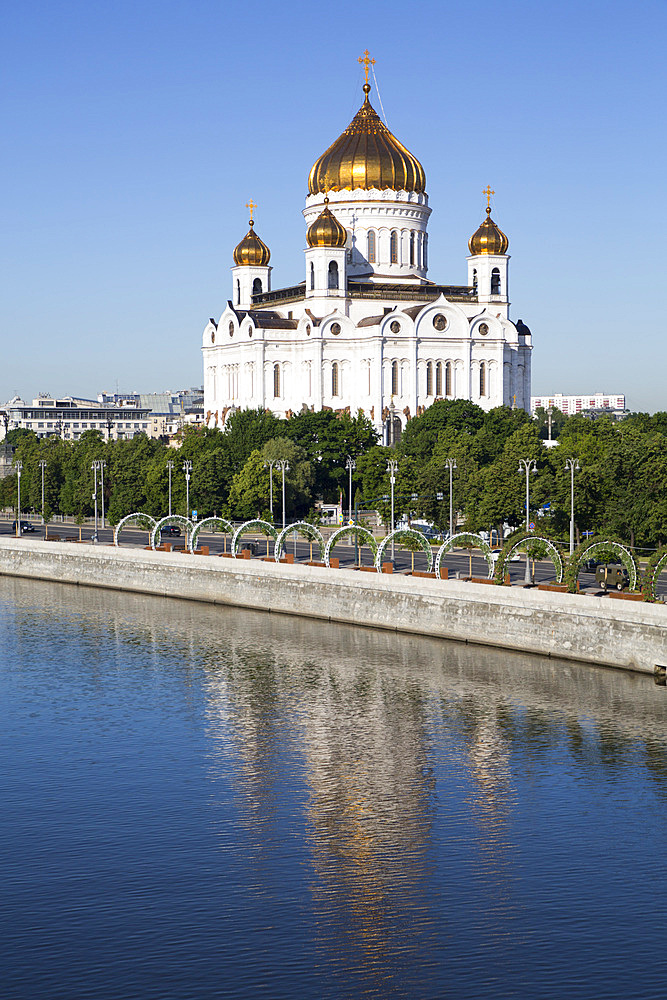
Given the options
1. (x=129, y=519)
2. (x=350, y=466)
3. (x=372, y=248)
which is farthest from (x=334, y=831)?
(x=372, y=248)

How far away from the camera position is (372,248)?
10975 cm

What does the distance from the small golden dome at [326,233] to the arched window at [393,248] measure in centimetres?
639

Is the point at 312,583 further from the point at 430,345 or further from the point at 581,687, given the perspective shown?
the point at 430,345

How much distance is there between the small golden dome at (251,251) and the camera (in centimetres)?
11506

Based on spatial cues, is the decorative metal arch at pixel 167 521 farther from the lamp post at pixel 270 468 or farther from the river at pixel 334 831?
the river at pixel 334 831

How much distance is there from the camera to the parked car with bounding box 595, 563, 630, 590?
53.2 metres

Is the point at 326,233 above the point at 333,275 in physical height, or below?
above

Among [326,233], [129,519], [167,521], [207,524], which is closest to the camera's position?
[167,521]

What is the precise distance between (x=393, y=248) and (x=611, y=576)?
61.1 meters

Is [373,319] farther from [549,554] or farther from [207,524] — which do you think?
[549,554]

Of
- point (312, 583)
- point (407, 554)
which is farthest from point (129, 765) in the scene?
point (407, 554)

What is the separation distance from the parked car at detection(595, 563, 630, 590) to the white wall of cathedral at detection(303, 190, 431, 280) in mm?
59916

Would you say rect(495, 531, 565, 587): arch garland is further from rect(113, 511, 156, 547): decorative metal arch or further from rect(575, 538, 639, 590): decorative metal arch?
rect(113, 511, 156, 547): decorative metal arch

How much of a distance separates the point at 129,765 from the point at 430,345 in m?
A: 75.0
